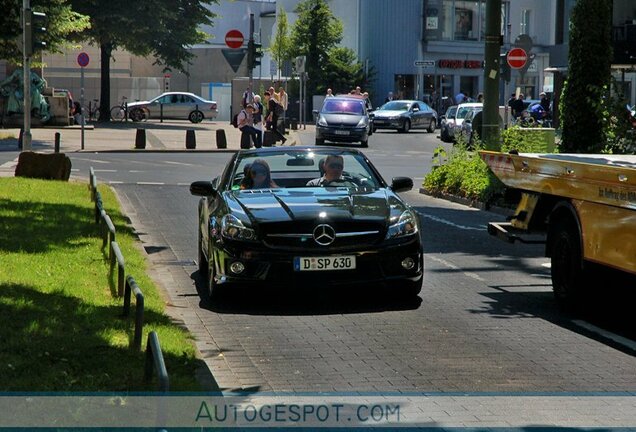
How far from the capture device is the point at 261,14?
331 ft

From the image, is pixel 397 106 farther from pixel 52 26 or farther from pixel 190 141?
pixel 52 26

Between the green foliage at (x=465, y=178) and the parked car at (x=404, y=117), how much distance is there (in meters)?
30.9

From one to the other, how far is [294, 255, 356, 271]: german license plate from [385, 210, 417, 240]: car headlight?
0.47 meters

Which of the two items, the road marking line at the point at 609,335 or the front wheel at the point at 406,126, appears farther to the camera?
the front wheel at the point at 406,126

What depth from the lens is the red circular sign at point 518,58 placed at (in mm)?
34188

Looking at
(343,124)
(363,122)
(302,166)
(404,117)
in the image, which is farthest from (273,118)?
(302,166)

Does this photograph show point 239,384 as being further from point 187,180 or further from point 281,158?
point 187,180

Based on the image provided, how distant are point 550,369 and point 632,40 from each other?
3550cm

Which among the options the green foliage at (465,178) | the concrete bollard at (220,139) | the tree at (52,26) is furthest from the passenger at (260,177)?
the concrete bollard at (220,139)

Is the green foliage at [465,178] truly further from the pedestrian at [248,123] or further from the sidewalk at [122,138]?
the sidewalk at [122,138]

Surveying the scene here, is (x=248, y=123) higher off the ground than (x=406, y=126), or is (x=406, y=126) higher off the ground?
(x=248, y=123)

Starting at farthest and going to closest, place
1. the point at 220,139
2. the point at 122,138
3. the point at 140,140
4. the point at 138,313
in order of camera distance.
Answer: the point at 122,138 < the point at 220,139 < the point at 140,140 < the point at 138,313

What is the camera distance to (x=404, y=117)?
58.2 metres

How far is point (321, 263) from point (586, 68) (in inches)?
477
